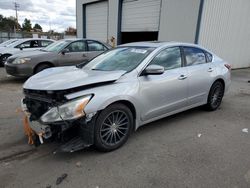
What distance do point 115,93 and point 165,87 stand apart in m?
1.06

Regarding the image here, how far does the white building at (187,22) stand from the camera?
10.0 meters

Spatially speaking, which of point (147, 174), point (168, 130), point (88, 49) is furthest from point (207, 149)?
point (88, 49)

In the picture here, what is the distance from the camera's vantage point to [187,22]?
10.2 m

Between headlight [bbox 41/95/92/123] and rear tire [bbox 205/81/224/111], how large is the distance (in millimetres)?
3222

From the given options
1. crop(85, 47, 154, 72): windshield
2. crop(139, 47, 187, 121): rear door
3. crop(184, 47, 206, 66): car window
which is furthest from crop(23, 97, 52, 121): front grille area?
crop(184, 47, 206, 66): car window

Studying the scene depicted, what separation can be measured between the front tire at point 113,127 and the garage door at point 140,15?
968 cm

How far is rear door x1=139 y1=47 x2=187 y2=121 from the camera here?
11.3 ft

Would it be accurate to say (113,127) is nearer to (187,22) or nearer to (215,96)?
(215,96)

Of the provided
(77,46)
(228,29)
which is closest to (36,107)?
(77,46)

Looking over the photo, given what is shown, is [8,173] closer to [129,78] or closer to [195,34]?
[129,78]

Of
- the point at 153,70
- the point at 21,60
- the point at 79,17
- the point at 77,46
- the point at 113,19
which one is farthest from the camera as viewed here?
the point at 79,17

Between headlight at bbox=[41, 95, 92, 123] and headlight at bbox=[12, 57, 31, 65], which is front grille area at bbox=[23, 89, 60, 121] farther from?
headlight at bbox=[12, 57, 31, 65]

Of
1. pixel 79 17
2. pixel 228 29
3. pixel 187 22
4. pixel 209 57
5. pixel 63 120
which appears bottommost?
pixel 63 120

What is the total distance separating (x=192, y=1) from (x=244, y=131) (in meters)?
7.61
